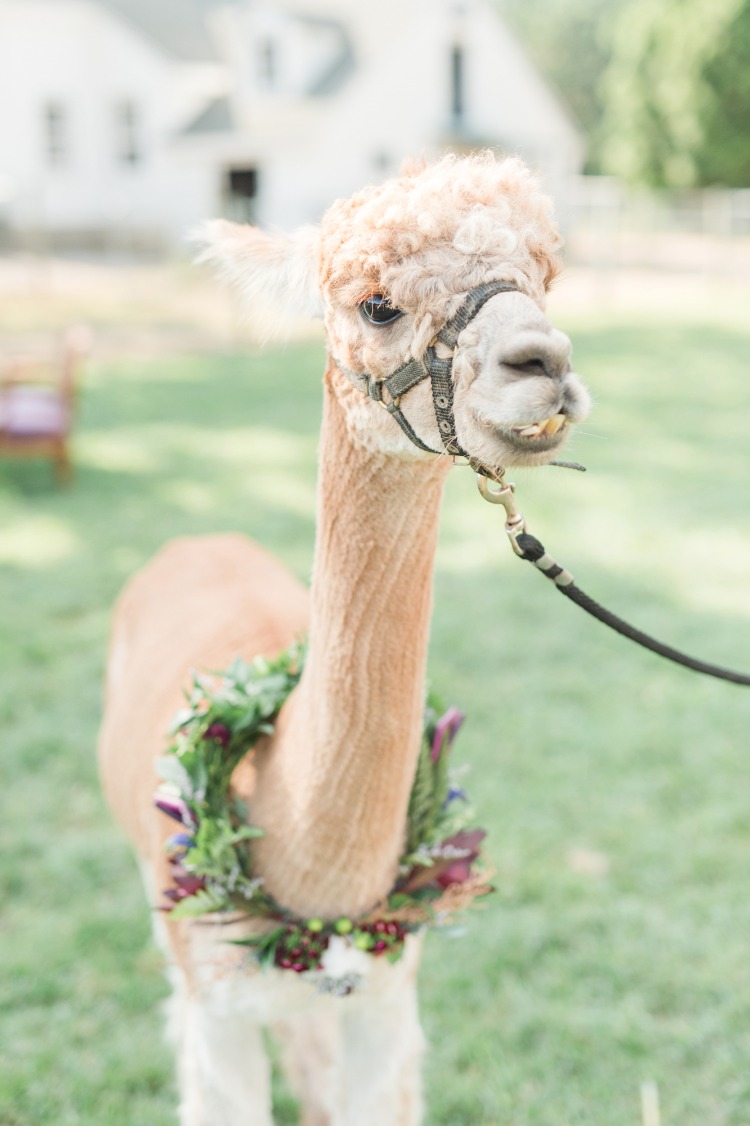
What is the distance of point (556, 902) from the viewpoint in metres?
3.52

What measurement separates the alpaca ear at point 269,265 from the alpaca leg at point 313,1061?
1822mm

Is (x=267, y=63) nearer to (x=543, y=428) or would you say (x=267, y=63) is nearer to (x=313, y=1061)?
(x=313, y=1061)

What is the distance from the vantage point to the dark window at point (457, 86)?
25.8 m

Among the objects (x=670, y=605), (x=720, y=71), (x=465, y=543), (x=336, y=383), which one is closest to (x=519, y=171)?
(x=336, y=383)

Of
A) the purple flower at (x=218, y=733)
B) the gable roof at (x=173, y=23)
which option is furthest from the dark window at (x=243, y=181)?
the purple flower at (x=218, y=733)

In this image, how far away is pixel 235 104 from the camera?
82.6 ft

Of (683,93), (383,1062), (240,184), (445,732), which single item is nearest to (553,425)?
(445,732)

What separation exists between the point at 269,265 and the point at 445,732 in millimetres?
1035

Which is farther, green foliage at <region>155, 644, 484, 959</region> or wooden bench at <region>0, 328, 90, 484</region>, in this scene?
wooden bench at <region>0, 328, 90, 484</region>

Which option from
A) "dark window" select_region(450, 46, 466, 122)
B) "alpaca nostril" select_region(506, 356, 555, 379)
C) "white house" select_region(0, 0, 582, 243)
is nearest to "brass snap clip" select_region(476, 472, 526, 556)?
"alpaca nostril" select_region(506, 356, 555, 379)

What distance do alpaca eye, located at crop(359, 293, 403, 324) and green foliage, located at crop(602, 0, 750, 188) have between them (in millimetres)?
31092

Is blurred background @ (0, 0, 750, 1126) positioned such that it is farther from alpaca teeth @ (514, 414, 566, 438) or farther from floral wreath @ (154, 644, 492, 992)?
floral wreath @ (154, 644, 492, 992)

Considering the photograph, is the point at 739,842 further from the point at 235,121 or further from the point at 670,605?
the point at 235,121

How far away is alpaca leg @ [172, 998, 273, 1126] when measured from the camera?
2.22 meters
